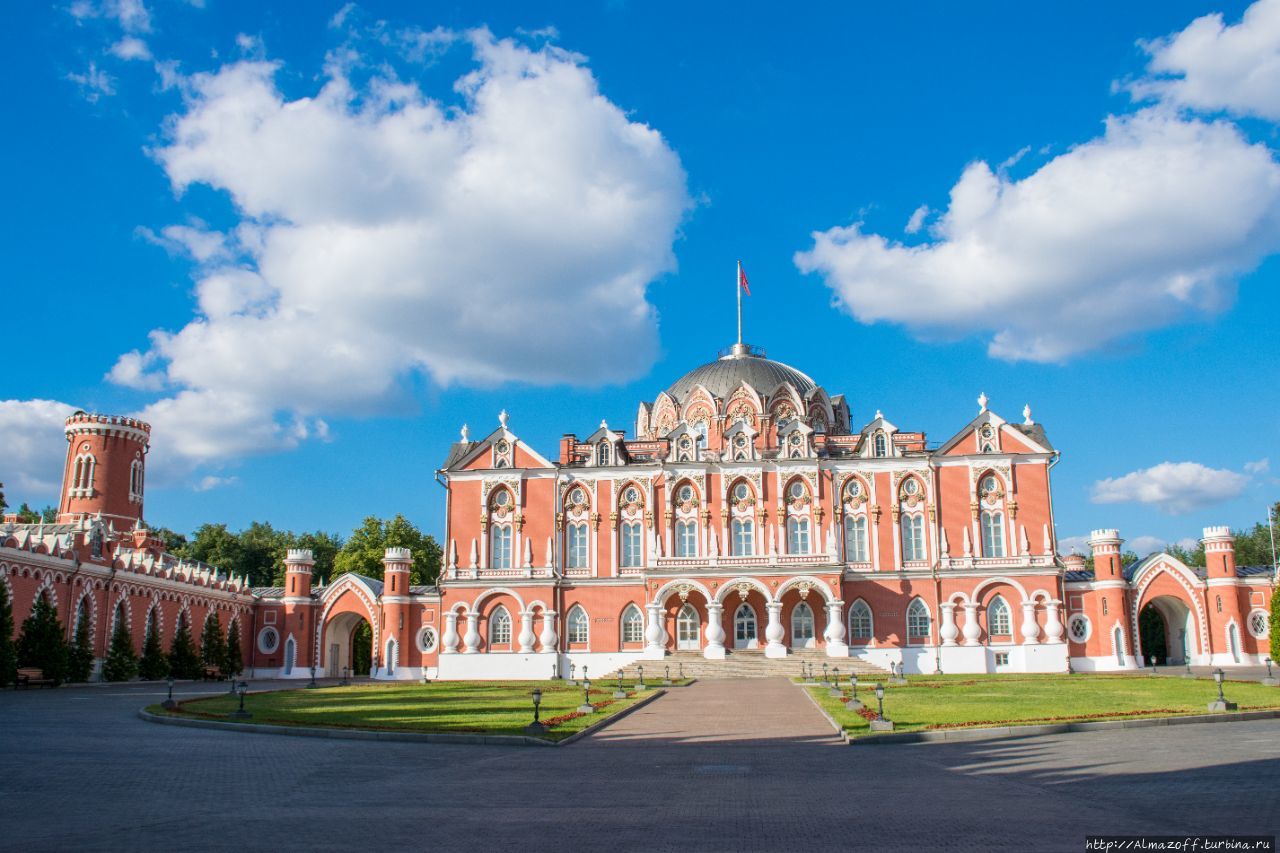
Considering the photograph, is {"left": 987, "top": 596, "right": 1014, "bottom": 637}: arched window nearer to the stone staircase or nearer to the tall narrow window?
the tall narrow window

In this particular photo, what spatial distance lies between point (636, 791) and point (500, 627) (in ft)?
145

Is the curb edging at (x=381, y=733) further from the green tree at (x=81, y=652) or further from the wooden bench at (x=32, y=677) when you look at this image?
the green tree at (x=81, y=652)

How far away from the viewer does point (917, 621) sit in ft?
180

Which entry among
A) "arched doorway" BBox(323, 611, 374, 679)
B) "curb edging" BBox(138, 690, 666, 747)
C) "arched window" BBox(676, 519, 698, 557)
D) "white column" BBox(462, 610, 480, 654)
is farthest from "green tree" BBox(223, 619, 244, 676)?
"curb edging" BBox(138, 690, 666, 747)

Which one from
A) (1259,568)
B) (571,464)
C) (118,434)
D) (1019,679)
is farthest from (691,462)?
(118,434)

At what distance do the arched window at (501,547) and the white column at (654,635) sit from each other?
8.87 metres

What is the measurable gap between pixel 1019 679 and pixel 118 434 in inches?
2278

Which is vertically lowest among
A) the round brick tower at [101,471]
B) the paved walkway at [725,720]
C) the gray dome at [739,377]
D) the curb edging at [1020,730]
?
the paved walkway at [725,720]

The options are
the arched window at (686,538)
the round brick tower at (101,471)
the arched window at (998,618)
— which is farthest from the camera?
the round brick tower at (101,471)

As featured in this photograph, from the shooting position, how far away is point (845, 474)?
57281 millimetres

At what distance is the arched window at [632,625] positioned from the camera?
56.9 metres

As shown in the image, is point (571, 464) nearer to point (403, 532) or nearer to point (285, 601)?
point (285, 601)

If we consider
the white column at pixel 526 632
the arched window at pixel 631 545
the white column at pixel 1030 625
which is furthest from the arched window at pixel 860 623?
the white column at pixel 526 632

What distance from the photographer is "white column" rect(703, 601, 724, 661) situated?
173ft
